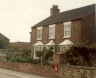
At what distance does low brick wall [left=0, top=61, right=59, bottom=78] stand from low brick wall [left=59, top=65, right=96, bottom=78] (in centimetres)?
79

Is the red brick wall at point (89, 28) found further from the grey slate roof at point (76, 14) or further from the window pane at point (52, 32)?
the window pane at point (52, 32)

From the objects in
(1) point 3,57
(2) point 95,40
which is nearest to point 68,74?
(2) point 95,40

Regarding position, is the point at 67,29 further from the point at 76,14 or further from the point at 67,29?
the point at 76,14

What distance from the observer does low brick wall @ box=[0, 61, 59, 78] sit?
13791 mm

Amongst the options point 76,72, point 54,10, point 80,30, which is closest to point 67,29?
point 80,30

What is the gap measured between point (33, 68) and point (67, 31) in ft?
24.1

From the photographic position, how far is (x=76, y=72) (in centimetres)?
1182

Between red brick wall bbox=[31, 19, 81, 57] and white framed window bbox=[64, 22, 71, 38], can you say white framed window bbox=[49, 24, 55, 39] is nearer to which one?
red brick wall bbox=[31, 19, 81, 57]

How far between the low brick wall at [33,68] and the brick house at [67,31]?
4936mm

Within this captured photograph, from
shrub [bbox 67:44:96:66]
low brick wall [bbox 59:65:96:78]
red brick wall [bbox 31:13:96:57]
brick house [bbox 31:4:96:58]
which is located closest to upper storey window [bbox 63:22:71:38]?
brick house [bbox 31:4:96:58]

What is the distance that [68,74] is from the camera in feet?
40.7

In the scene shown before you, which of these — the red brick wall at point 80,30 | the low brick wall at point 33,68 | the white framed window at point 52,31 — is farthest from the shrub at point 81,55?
the white framed window at point 52,31

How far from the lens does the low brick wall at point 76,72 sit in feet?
35.2

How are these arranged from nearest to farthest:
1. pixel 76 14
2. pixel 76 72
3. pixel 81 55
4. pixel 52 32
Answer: pixel 76 72 < pixel 81 55 < pixel 76 14 < pixel 52 32
